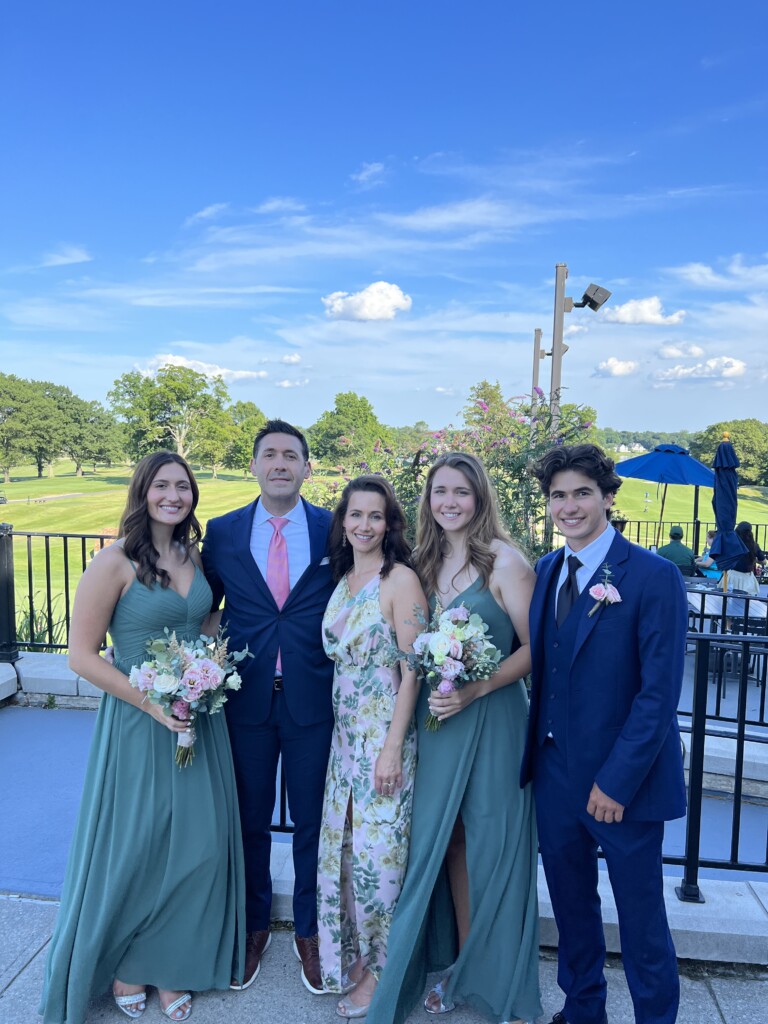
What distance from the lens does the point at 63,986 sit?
2535mm

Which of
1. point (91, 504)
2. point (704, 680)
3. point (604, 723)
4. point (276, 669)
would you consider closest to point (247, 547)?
point (276, 669)

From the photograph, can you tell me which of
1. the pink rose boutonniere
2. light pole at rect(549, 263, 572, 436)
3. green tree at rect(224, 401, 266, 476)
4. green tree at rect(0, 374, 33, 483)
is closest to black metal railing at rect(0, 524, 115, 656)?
the pink rose boutonniere

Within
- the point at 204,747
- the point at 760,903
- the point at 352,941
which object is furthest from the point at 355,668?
the point at 760,903

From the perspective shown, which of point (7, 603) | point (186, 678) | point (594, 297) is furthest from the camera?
point (594, 297)

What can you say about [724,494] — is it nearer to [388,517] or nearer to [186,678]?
[388,517]

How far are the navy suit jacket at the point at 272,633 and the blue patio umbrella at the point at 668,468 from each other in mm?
11460

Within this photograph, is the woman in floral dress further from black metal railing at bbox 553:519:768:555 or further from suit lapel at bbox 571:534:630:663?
black metal railing at bbox 553:519:768:555

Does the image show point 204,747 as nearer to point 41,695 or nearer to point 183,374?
point 41,695

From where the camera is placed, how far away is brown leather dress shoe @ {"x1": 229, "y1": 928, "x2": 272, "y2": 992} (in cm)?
277

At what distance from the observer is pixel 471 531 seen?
2.75m

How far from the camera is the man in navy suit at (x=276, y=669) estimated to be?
9.25ft

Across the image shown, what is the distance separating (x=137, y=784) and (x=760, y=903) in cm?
269

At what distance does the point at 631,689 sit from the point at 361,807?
A: 3.75 feet

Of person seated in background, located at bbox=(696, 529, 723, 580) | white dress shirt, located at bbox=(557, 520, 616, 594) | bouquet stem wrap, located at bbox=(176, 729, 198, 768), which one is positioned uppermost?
white dress shirt, located at bbox=(557, 520, 616, 594)
